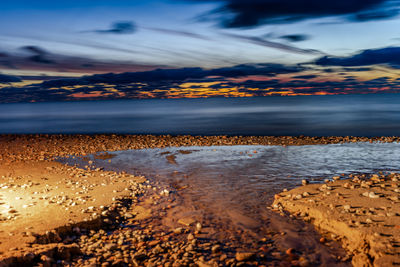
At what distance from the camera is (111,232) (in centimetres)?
712

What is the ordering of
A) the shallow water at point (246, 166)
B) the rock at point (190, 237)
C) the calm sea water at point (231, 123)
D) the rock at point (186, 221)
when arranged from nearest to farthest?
1. the rock at point (190, 237)
2. the rock at point (186, 221)
3. the shallow water at point (246, 166)
4. the calm sea water at point (231, 123)

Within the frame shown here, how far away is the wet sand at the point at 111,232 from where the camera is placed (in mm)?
5781

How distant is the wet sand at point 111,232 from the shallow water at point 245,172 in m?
0.37

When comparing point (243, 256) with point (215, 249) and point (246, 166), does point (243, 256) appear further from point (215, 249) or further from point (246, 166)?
point (246, 166)

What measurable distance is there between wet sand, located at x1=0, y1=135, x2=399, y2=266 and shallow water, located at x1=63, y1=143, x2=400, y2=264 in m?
0.37

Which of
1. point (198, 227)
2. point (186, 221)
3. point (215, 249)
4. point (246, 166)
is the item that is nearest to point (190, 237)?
point (198, 227)

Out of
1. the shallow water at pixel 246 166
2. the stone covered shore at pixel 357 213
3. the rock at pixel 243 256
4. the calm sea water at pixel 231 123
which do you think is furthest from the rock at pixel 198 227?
the calm sea water at pixel 231 123

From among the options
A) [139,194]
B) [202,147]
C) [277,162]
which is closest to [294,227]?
[139,194]

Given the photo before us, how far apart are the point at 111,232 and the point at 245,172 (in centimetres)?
694

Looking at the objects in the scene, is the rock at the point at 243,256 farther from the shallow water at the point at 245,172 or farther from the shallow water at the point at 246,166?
the shallow water at the point at 246,166

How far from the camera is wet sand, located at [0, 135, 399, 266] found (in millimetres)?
5781

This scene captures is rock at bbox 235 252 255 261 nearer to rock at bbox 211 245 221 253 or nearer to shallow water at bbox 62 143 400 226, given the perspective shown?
rock at bbox 211 245 221 253

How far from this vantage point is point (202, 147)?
1953cm

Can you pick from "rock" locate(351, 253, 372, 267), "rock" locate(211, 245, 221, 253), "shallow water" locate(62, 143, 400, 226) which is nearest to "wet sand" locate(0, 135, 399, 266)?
"rock" locate(211, 245, 221, 253)
